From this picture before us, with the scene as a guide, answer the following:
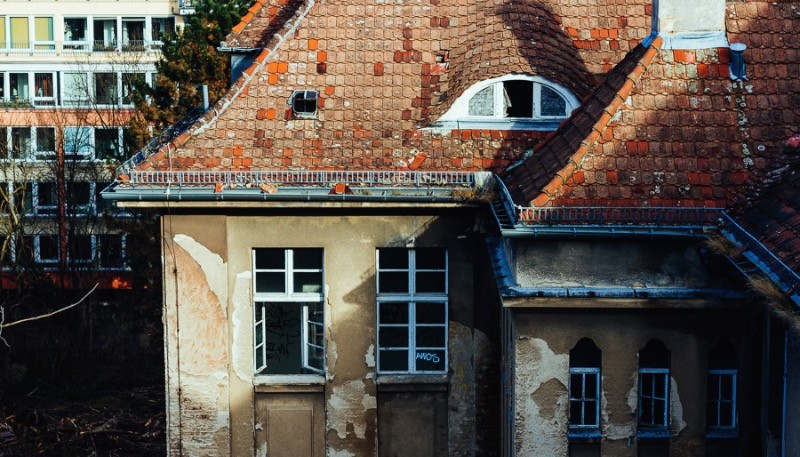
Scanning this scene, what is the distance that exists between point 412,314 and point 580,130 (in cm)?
351

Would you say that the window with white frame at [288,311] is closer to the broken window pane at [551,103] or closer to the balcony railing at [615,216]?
the broken window pane at [551,103]

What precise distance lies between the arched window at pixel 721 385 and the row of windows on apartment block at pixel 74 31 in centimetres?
4196

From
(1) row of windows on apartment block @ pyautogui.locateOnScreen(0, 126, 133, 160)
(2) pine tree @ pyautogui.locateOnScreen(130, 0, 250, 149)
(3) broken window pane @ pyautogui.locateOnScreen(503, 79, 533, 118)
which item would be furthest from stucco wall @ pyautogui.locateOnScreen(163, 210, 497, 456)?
(1) row of windows on apartment block @ pyautogui.locateOnScreen(0, 126, 133, 160)

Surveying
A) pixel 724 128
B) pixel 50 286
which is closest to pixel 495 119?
pixel 724 128

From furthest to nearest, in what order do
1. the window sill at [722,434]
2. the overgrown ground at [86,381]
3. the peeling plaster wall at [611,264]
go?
the overgrown ground at [86,381], the window sill at [722,434], the peeling plaster wall at [611,264]

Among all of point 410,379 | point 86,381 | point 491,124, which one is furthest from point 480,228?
point 86,381

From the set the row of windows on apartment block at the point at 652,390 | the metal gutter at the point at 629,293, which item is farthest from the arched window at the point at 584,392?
the metal gutter at the point at 629,293

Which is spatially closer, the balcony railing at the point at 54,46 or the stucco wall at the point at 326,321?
the stucco wall at the point at 326,321

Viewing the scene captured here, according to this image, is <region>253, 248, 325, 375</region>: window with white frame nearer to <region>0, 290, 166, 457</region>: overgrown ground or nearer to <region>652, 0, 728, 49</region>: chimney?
<region>652, 0, 728, 49</region>: chimney

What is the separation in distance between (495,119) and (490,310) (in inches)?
99.1

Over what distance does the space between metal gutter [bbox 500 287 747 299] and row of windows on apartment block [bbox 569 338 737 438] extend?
66 centimetres

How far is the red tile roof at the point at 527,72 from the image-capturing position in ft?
42.4

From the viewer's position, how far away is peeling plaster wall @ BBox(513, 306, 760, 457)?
40.8 ft

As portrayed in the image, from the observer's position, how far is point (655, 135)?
13133mm
